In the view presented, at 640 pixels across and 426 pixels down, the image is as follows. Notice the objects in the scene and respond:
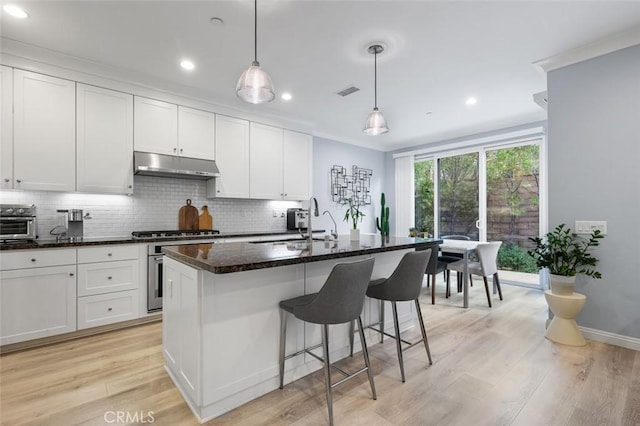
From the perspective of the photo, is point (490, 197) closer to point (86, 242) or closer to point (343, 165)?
point (343, 165)

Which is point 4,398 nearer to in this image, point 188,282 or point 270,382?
point 188,282

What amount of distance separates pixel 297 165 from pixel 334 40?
2375mm

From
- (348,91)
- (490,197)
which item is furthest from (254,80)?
(490,197)

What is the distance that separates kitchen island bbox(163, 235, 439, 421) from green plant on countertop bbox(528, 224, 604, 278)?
1.90 meters

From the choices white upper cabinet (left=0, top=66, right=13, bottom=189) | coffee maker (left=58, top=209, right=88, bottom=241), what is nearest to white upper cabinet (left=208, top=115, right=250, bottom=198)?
coffee maker (left=58, top=209, right=88, bottom=241)

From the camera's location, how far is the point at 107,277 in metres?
2.96

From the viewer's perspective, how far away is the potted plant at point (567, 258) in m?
2.73

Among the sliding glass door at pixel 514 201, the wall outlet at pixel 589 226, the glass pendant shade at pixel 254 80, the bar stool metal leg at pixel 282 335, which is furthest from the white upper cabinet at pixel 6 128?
the sliding glass door at pixel 514 201

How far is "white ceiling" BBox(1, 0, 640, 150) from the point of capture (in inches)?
88.0

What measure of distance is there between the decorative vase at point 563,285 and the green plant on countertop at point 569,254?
0.04m

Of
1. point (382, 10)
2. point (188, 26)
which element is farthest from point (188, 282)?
point (382, 10)

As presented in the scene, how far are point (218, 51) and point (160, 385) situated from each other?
110 inches

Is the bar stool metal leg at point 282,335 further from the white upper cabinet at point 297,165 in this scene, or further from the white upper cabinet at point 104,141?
the white upper cabinet at point 297,165

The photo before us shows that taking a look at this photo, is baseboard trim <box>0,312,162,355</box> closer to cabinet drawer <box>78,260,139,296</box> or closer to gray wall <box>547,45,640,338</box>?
cabinet drawer <box>78,260,139,296</box>
